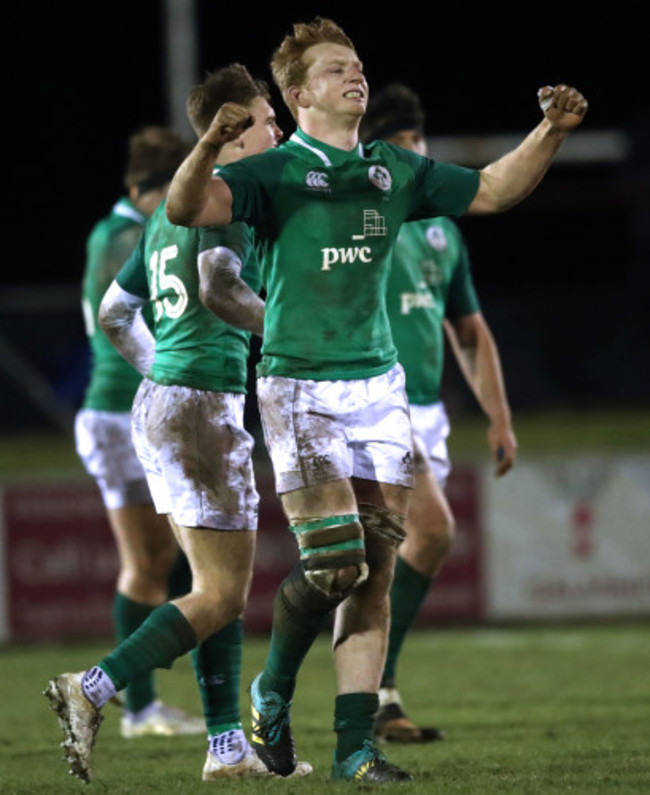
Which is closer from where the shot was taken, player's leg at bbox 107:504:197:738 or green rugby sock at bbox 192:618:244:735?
green rugby sock at bbox 192:618:244:735

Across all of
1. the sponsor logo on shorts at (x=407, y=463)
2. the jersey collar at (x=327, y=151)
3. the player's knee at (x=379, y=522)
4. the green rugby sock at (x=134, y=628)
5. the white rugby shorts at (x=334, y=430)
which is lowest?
the green rugby sock at (x=134, y=628)

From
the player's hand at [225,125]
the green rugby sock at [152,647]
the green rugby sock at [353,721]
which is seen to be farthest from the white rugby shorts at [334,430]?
the player's hand at [225,125]

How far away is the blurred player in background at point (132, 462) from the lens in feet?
25.3

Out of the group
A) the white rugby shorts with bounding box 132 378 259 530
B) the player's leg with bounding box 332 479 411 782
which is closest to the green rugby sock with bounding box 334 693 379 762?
the player's leg with bounding box 332 479 411 782

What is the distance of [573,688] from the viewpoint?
9156 mm

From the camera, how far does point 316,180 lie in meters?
5.42

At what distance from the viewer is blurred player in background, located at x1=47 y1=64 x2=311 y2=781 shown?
18.9ft

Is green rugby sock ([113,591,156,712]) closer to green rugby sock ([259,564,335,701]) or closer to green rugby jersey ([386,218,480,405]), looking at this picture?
green rugby jersey ([386,218,480,405])

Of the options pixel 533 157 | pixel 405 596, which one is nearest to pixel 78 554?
pixel 405 596

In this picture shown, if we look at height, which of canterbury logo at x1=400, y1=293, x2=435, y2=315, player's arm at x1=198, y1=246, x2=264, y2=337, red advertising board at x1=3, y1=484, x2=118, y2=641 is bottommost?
red advertising board at x1=3, y1=484, x2=118, y2=641

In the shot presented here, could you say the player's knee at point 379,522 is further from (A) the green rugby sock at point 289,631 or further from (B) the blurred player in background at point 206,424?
(B) the blurred player in background at point 206,424

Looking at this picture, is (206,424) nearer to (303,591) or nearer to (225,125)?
(303,591)

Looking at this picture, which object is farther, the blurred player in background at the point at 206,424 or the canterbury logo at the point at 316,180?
the blurred player in background at the point at 206,424

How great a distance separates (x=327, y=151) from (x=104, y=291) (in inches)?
100
